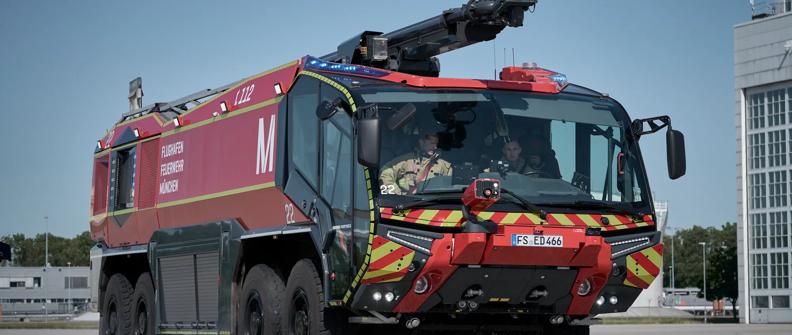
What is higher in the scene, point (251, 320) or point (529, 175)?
point (529, 175)

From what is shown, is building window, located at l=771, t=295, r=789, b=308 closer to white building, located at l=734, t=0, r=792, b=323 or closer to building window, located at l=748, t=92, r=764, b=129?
white building, located at l=734, t=0, r=792, b=323

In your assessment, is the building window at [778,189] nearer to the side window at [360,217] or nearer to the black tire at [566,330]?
the black tire at [566,330]

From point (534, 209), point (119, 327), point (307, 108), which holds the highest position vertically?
point (307, 108)

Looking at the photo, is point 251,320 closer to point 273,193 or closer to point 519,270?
point 273,193

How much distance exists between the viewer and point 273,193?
553 inches

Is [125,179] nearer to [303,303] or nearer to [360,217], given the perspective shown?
[303,303]

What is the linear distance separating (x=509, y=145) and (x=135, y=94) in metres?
10.1

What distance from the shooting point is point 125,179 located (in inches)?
774

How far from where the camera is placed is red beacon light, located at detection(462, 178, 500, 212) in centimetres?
1170

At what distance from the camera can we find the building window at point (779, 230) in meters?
70.1

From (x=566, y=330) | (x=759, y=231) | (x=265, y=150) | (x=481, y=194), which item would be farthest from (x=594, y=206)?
(x=759, y=231)

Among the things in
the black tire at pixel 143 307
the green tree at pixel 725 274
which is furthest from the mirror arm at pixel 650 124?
the green tree at pixel 725 274

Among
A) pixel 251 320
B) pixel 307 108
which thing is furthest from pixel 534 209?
pixel 251 320

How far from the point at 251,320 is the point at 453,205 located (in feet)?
12.3
